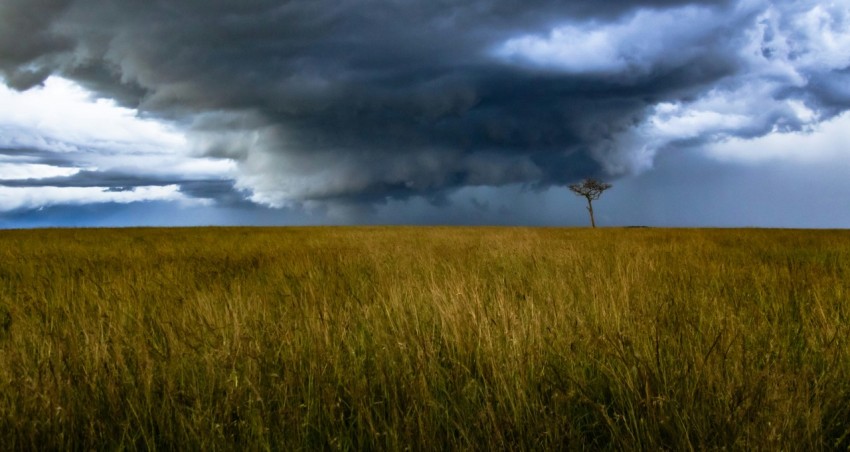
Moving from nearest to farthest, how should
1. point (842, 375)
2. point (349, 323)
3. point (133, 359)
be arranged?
point (842, 375) < point (133, 359) < point (349, 323)

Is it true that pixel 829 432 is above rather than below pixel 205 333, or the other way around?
below

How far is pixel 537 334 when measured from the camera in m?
A: 3.04

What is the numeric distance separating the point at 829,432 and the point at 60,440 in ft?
11.3

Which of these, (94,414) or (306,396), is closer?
(94,414)

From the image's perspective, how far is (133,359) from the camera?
3.02 m

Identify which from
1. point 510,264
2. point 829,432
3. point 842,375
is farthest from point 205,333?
point 510,264

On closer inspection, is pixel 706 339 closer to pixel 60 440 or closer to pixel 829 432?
pixel 829 432

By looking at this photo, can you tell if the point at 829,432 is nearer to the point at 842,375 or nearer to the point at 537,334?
the point at 842,375

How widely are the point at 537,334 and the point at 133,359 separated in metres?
2.48

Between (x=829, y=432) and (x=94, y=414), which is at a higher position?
(x=94, y=414)

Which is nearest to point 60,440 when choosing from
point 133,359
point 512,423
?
point 133,359

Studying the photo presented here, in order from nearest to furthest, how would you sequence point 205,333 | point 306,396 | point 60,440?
point 60,440, point 306,396, point 205,333

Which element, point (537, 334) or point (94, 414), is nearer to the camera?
point (94, 414)

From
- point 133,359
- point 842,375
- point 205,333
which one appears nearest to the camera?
point 842,375
